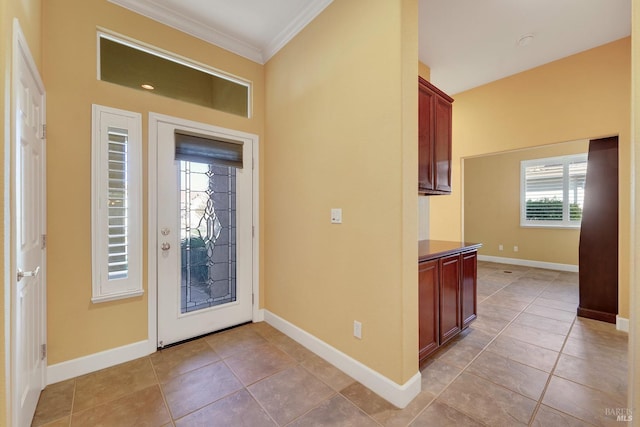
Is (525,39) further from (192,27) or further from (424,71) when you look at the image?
(192,27)

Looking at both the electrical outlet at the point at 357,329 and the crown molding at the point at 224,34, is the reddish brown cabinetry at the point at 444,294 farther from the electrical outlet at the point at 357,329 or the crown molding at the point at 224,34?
the crown molding at the point at 224,34

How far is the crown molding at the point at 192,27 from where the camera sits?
2.31 m

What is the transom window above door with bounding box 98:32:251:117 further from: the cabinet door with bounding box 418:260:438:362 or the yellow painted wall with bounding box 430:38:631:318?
the yellow painted wall with bounding box 430:38:631:318

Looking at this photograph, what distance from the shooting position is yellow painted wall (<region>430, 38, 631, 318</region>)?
286 cm

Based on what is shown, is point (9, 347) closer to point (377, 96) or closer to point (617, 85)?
point (377, 96)

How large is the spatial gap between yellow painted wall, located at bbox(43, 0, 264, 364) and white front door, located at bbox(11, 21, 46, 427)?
0.09 meters

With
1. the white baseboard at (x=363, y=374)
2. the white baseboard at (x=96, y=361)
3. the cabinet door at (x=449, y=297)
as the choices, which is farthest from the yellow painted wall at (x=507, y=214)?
the white baseboard at (x=96, y=361)

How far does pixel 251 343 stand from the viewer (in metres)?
2.56

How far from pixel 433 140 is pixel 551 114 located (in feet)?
6.99

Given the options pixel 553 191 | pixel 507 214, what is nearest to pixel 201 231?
pixel 507 214

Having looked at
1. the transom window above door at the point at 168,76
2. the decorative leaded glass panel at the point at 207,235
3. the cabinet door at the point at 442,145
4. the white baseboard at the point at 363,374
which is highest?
the transom window above door at the point at 168,76

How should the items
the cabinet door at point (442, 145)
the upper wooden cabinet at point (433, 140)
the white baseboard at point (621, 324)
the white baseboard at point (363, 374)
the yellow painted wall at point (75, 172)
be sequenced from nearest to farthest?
1. the white baseboard at point (363, 374)
2. the yellow painted wall at point (75, 172)
3. the upper wooden cabinet at point (433, 140)
4. the cabinet door at point (442, 145)
5. the white baseboard at point (621, 324)

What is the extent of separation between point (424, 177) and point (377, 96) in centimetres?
93

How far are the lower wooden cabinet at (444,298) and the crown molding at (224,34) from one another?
2439 mm
